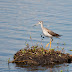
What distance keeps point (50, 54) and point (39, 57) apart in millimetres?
700

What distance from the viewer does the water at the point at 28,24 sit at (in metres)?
14.7

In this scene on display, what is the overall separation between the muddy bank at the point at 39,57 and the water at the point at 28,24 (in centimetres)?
49

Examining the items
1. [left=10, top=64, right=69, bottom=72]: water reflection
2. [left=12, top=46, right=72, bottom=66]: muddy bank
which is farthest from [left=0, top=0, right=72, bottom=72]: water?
[left=12, top=46, right=72, bottom=66]: muddy bank

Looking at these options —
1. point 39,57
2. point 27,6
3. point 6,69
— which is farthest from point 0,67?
point 27,6

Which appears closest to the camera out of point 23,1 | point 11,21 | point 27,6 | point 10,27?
point 10,27

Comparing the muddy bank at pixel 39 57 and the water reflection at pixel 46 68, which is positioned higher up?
the muddy bank at pixel 39 57

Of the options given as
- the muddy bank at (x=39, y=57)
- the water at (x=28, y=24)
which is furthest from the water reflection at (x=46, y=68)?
the muddy bank at (x=39, y=57)

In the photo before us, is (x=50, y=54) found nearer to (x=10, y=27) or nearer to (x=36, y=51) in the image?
(x=36, y=51)

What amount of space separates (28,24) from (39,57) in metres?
13.2

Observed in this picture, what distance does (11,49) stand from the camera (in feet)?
54.2

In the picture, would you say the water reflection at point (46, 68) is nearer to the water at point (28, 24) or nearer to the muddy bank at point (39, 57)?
the water at point (28, 24)

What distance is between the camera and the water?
14.7m

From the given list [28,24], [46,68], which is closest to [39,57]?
[46,68]

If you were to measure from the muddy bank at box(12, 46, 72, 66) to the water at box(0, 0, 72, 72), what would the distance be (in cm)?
49
